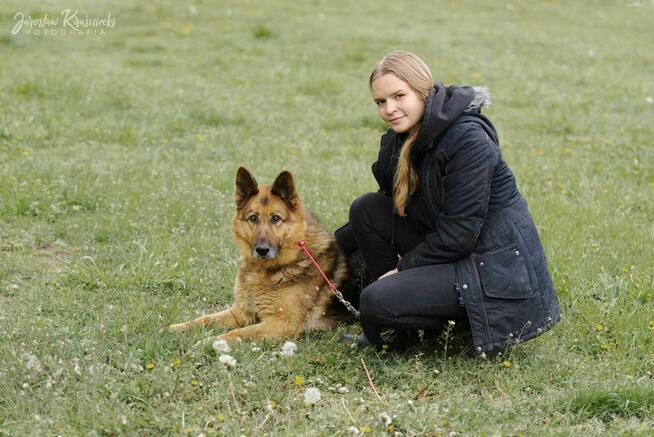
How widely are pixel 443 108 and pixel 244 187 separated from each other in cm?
155

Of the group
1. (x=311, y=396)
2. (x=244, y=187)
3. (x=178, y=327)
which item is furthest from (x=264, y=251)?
(x=311, y=396)

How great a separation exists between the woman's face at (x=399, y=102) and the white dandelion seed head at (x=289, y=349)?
1.47m

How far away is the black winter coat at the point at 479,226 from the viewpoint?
419cm

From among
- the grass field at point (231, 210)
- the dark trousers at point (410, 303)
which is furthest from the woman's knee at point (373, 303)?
the grass field at point (231, 210)

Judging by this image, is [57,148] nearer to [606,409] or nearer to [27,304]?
[27,304]

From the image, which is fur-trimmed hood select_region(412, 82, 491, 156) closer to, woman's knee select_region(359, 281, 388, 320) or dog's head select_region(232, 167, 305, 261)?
woman's knee select_region(359, 281, 388, 320)

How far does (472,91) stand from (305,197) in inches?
125

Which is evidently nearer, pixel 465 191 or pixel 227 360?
pixel 227 360

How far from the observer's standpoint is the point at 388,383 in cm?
436

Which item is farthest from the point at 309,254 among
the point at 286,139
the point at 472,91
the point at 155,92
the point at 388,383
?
→ the point at 155,92

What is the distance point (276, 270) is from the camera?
5176mm

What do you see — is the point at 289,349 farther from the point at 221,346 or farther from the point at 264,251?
the point at 264,251

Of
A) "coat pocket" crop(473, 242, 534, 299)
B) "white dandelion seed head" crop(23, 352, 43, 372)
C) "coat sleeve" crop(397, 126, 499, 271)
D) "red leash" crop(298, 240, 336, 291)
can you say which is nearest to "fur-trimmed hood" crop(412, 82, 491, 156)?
"coat sleeve" crop(397, 126, 499, 271)

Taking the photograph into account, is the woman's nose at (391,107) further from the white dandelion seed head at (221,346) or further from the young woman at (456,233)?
the white dandelion seed head at (221,346)
